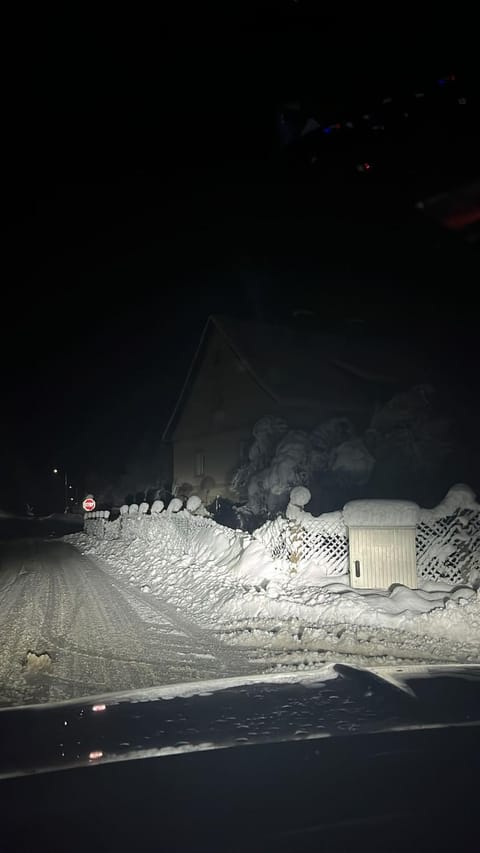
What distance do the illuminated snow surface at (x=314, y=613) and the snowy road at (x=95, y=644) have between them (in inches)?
17.7

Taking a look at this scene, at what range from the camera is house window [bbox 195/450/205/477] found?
34.5 metres

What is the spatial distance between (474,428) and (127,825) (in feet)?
65.1

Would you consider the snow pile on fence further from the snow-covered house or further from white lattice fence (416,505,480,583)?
the snow-covered house

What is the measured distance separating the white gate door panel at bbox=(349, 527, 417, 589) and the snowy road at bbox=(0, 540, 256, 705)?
3.48 meters

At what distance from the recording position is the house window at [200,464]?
3447 cm

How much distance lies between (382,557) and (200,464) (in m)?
22.9

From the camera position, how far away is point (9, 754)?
14.8 ft

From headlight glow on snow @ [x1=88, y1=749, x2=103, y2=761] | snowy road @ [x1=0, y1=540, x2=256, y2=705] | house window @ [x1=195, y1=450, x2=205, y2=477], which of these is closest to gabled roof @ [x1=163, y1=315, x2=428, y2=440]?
house window @ [x1=195, y1=450, x2=205, y2=477]

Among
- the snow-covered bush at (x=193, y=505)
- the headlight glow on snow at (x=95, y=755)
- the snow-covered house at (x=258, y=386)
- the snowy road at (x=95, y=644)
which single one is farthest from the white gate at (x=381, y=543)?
the snow-covered house at (x=258, y=386)

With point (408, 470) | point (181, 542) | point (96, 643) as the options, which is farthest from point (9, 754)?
point (408, 470)

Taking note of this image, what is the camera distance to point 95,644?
364 inches

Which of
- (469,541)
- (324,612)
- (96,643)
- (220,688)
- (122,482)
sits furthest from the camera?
(122,482)

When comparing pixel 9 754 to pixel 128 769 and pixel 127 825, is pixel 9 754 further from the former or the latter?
pixel 127 825

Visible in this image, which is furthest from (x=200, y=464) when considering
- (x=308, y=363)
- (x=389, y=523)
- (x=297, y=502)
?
(x=389, y=523)
